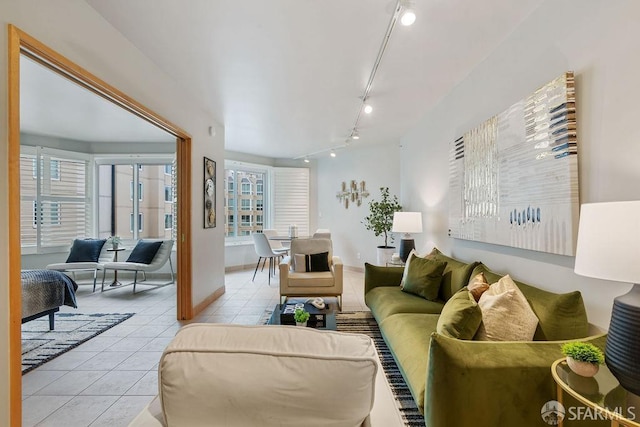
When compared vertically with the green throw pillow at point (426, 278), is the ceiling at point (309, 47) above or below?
above

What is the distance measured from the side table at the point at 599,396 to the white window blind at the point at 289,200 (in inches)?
246

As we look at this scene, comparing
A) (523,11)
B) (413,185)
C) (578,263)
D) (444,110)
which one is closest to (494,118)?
(523,11)

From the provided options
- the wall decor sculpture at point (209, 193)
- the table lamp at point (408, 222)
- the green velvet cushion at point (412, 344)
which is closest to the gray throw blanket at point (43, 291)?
the wall decor sculpture at point (209, 193)

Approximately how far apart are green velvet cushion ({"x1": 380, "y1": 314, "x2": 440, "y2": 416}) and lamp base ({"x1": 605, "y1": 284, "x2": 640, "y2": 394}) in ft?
1.90

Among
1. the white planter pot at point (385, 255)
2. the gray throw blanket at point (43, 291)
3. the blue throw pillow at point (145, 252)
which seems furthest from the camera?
the blue throw pillow at point (145, 252)

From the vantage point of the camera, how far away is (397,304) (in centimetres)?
260

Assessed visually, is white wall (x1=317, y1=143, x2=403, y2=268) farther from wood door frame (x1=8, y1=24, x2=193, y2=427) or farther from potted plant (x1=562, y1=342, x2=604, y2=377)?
wood door frame (x1=8, y1=24, x2=193, y2=427)

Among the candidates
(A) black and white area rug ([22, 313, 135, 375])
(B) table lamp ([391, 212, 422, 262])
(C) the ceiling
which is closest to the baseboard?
(A) black and white area rug ([22, 313, 135, 375])

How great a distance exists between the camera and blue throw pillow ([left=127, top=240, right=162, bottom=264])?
16.7ft

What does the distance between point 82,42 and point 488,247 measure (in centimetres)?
332

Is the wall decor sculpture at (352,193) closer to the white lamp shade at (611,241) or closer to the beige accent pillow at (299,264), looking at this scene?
the beige accent pillow at (299,264)

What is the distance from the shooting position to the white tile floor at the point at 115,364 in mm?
1943

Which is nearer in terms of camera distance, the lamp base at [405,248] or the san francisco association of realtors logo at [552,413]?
the san francisco association of realtors logo at [552,413]

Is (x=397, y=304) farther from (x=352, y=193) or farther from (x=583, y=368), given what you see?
(x=352, y=193)
